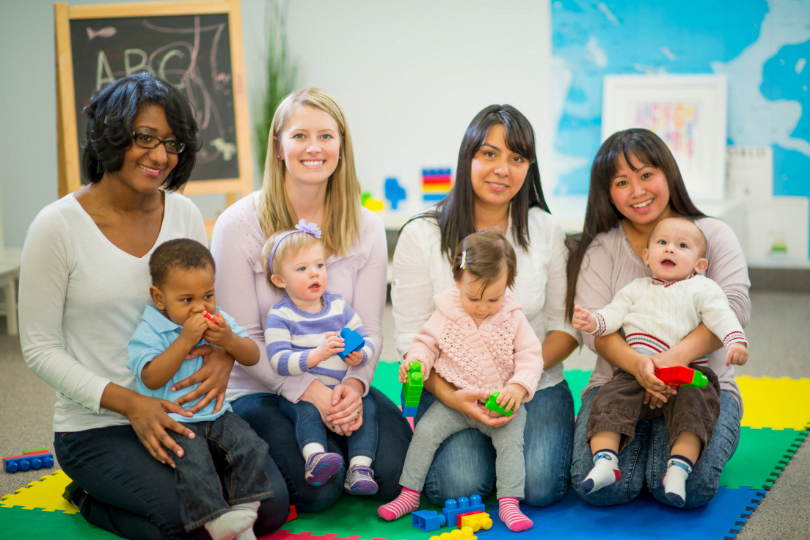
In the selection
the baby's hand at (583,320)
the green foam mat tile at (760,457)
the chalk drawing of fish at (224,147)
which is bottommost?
the green foam mat tile at (760,457)

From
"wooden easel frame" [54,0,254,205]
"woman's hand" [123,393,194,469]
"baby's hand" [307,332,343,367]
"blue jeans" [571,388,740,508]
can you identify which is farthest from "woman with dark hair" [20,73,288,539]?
"wooden easel frame" [54,0,254,205]

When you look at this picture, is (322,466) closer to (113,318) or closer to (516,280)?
(113,318)

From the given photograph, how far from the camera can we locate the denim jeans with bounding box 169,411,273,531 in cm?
175

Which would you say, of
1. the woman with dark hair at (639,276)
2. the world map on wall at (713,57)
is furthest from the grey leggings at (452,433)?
the world map on wall at (713,57)

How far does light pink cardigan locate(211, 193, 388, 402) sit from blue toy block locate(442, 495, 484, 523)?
433mm

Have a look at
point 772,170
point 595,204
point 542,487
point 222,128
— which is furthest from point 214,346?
point 772,170

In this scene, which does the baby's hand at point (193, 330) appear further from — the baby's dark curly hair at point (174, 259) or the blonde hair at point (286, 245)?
the blonde hair at point (286, 245)

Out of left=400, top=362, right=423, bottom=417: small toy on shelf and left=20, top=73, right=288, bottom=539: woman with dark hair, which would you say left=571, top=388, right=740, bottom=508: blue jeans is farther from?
left=20, top=73, right=288, bottom=539: woman with dark hair

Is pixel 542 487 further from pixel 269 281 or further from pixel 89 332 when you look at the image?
pixel 89 332

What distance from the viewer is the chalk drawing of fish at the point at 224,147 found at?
4.10 metres

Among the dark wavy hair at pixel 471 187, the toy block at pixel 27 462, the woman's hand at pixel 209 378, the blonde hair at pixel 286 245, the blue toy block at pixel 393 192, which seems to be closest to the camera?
the woman's hand at pixel 209 378

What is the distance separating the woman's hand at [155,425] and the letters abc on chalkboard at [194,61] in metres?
2.44

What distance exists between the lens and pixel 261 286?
2215mm

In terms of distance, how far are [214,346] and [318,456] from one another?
411 mm
